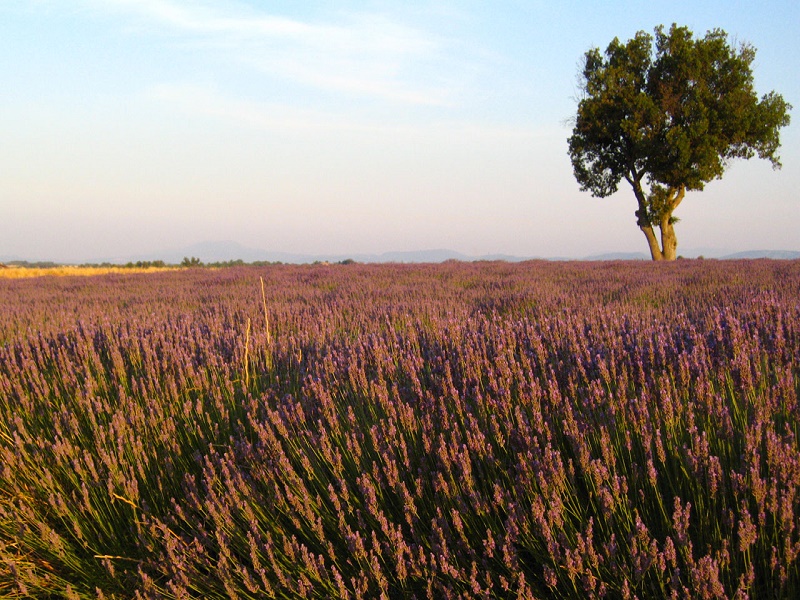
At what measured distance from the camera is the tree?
18938 mm

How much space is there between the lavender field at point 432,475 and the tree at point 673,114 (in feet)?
59.2

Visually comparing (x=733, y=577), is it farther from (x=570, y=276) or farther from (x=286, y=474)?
(x=570, y=276)

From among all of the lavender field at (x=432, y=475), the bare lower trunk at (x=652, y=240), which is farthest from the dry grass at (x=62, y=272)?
the bare lower trunk at (x=652, y=240)

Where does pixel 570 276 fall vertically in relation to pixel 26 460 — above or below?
above

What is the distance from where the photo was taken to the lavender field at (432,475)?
1314 millimetres

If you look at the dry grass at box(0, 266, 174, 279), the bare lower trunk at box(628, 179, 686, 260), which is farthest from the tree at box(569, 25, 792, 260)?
the dry grass at box(0, 266, 174, 279)

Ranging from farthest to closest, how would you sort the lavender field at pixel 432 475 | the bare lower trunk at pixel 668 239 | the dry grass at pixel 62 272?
1. the bare lower trunk at pixel 668 239
2. the dry grass at pixel 62 272
3. the lavender field at pixel 432 475

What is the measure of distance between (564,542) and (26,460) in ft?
7.52

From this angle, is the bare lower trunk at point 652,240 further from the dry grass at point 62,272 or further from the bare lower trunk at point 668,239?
the dry grass at point 62,272

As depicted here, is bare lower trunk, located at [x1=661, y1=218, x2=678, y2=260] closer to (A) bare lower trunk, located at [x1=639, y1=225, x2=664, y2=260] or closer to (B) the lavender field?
(A) bare lower trunk, located at [x1=639, y1=225, x2=664, y2=260]

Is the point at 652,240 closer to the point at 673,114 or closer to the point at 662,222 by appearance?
the point at 662,222

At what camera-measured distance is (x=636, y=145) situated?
62.6 ft

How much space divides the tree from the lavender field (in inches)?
711

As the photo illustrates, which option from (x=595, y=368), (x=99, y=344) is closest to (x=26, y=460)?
(x=99, y=344)
